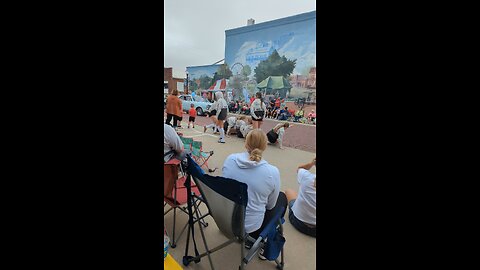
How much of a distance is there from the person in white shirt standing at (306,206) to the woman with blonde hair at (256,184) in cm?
31

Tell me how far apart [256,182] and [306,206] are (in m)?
0.70

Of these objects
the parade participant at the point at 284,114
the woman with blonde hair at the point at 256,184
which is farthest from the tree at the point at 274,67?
the woman with blonde hair at the point at 256,184

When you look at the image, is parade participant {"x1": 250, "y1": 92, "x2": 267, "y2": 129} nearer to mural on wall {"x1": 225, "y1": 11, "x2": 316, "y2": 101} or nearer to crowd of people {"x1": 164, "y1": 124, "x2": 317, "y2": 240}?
crowd of people {"x1": 164, "y1": 124, "x2": 317, "y2": 240}

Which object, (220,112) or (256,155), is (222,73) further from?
(256,155)

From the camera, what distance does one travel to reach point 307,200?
85.0 inches

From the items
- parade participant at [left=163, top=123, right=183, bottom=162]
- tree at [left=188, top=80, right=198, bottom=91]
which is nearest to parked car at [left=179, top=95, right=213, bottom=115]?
tree at [left=188, top=80, right=198, bottom=91]

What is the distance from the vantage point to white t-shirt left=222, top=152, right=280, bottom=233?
1.75 m

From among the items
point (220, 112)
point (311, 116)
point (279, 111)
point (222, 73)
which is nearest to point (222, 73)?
point (222, 73)
